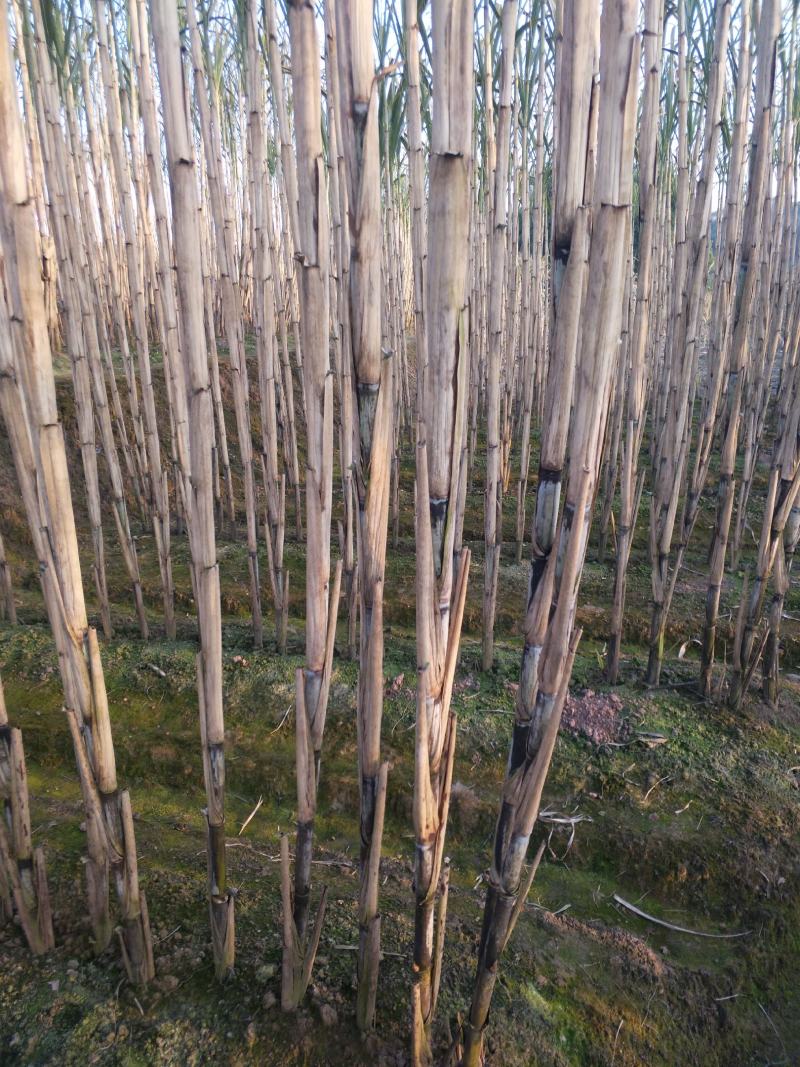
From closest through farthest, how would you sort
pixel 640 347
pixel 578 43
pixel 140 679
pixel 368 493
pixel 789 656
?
1. pixel 578 43
2. pixel 368 493
3. pixel 640 347
4. pixel 140 679
5. pixel 789 656

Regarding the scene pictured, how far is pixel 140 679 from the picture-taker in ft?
7.90

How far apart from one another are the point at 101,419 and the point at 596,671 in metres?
2.13

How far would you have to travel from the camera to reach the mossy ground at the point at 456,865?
111 centimetres

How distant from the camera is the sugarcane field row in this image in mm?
691

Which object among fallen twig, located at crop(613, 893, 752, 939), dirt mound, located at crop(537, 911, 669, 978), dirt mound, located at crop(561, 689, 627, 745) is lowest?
fallen twig, located at crop(613, 893, 752, 939)

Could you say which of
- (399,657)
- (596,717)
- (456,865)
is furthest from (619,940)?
(399,657)

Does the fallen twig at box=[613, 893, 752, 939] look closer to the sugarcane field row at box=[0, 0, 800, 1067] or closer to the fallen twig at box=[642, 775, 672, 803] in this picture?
the sugarcane field row at box=[0, 0, 800, 1067]

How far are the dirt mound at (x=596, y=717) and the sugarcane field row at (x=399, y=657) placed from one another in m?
0.01

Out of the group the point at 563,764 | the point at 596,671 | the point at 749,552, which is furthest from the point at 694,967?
the point at 749,552

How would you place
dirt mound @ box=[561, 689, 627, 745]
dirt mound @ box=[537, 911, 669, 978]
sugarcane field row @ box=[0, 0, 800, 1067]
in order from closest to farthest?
sugarcane field row @ box=[0, 0, 800, 1067]
dirt mound @ box=[537, 911, 669, 978]
dirt mound @ box=[561, 689, 627, 745]

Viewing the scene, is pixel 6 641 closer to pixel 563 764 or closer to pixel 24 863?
pixel 24 863

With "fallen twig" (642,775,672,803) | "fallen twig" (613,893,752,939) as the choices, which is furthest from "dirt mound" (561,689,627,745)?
"fallen twig" (613,893,752,939)

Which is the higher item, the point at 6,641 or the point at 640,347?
the point at 640,347

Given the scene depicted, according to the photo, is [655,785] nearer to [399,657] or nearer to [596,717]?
[596,717]
